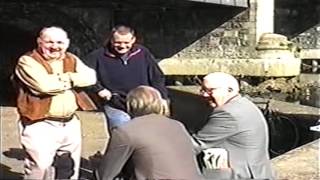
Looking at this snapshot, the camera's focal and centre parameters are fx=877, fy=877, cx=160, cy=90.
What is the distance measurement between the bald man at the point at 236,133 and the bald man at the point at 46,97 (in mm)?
974

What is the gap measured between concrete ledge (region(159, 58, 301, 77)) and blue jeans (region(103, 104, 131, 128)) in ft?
25.7

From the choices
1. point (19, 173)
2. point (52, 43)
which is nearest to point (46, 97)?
point (52, 43)

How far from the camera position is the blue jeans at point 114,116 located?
6.64 metres

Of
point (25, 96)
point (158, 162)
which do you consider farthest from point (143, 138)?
point (25, 96)

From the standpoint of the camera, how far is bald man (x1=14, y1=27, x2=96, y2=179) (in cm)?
579

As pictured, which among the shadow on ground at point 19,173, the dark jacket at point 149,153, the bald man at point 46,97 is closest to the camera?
the dark jacket at point 149,153

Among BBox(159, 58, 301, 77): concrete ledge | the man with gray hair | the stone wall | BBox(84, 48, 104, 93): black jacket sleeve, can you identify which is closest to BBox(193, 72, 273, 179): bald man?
the man with gray hair

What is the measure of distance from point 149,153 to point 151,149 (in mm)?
25

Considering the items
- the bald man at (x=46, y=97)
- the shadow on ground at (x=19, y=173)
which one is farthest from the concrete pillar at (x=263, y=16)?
the bald man at (x=46, y=97)

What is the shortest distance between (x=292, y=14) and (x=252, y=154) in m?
13.9

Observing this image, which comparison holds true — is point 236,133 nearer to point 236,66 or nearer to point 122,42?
point 122,42

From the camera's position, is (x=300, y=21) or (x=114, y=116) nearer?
(x=114, y=116)

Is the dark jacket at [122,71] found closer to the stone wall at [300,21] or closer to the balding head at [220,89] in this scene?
the balding head at [220,89]

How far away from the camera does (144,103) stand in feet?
16.5
